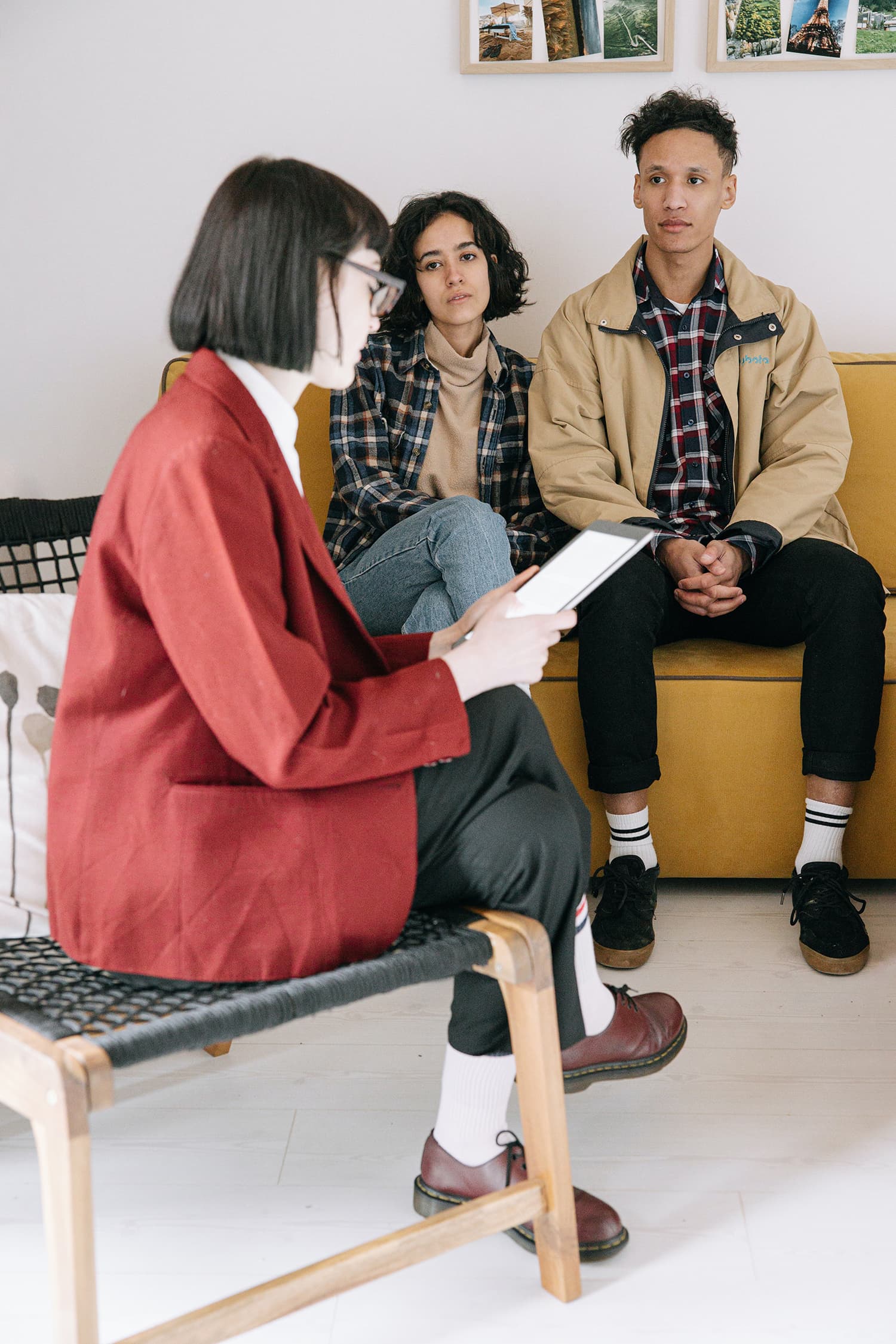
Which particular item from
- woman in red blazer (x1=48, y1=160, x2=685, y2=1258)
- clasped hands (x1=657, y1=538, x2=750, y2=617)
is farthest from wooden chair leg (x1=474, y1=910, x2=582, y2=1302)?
clasped hands (x1=657, y1=538, x2=750, y2=617)

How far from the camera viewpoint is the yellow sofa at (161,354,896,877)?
1970mm

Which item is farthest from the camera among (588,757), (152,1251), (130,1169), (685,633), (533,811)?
(685,633)

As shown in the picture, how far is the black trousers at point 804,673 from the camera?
1.89m

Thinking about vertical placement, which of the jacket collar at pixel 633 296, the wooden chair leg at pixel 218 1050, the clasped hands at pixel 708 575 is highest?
the jacket collar at pixel 633 296

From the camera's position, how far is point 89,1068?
872mm

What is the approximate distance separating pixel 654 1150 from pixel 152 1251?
22.2 inches

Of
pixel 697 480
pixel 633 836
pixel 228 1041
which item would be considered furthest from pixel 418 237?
pixel 228 1041

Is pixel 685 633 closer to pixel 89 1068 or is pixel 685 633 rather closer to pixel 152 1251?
pixel 152 1251

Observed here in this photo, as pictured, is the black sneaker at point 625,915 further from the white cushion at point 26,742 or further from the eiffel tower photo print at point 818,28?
the eiffel tower photo print at point 818,28

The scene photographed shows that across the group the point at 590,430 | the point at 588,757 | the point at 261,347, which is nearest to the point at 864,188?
the point at 590,430

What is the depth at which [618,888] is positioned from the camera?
1.90m

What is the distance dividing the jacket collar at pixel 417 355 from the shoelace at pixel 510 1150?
1470mm

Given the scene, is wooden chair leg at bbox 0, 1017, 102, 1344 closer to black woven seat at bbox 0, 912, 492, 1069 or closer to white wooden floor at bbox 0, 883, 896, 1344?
black woven seat at bbox 0, 912, 492, 1069

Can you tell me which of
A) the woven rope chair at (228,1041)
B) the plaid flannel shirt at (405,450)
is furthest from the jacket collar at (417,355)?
the woven rope chair at (228,1041)
